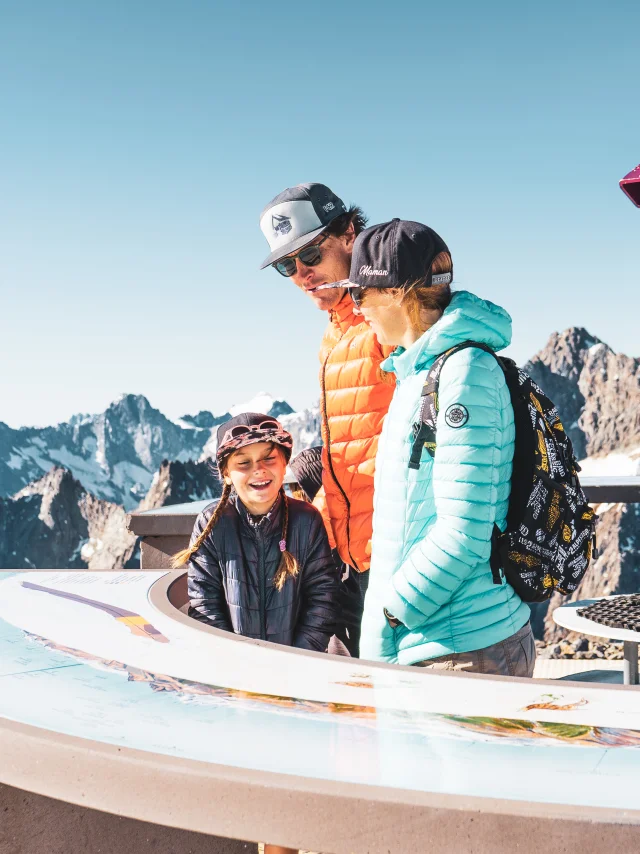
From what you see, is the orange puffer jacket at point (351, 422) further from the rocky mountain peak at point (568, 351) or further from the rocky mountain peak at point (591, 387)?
the rocky mountain peak at point (568, 351)

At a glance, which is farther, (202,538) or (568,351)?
(568,351)

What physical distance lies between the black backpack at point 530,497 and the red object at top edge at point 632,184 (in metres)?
1.84

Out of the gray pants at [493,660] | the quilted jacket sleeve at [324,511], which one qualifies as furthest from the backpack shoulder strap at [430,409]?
the quilted jacket sleeve at [324,511]

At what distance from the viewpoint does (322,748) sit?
4.41ft

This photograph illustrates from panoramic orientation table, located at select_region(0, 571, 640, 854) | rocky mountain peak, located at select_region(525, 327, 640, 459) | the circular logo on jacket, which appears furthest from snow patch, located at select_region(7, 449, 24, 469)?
the circular logo on jacket

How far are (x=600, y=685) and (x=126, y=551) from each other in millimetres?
104397

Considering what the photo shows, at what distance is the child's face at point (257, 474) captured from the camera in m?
2.86

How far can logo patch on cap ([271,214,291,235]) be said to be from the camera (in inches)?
113

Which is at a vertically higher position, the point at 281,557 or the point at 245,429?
the point at 245,429

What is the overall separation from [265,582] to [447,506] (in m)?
1.11

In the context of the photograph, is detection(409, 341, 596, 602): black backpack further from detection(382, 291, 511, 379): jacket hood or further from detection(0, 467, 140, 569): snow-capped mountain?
detection(0, 467, 140, 569): snow-capped mountain

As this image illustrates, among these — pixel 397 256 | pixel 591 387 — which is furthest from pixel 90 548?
pixel 397 256

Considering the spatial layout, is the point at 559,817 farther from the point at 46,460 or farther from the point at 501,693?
the point at 46,460

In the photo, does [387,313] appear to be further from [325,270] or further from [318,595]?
[318,595]
